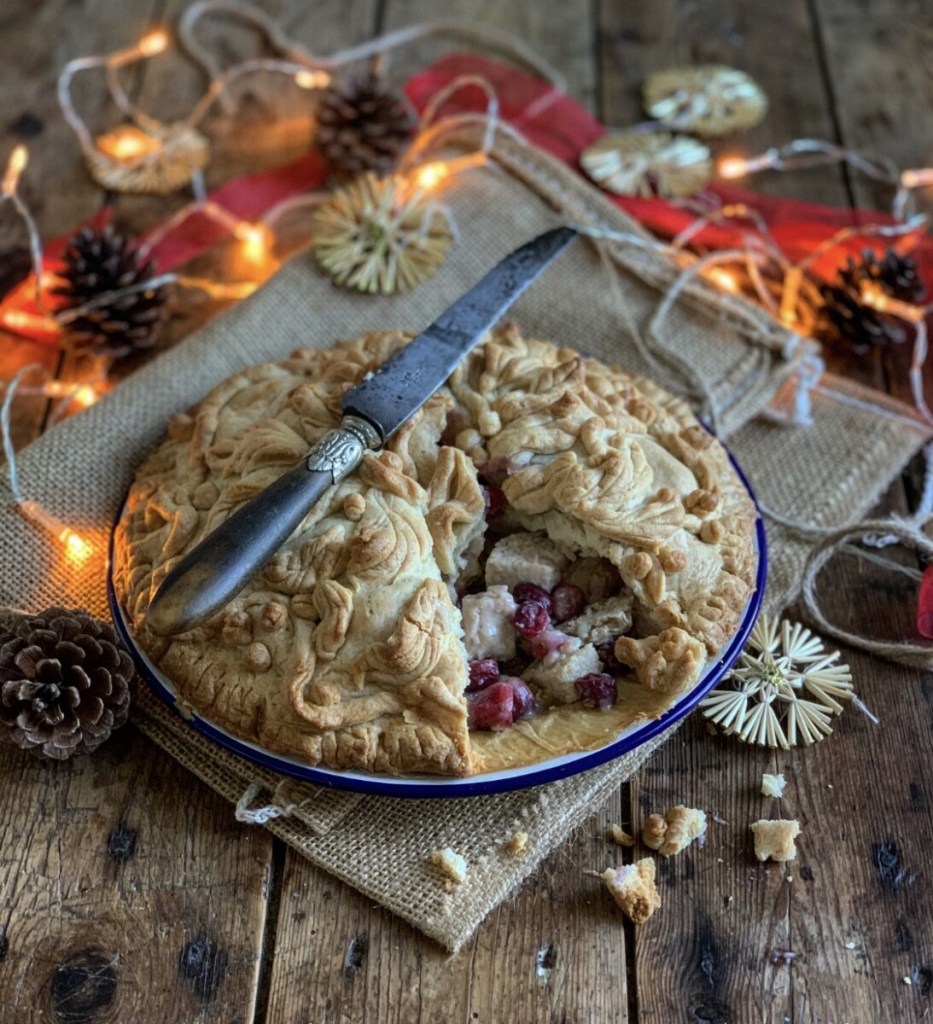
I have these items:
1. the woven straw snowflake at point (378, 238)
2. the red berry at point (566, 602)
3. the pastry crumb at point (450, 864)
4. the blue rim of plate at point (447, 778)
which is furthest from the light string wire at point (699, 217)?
the pastry crumb at point (450, 864)

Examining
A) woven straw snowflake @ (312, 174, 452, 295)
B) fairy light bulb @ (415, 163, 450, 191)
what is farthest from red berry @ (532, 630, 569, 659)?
fairy light bulb @ (415, 163, 450, 191)

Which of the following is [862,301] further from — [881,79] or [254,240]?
[254,240]

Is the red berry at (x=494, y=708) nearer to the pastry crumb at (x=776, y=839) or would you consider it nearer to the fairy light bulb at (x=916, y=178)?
the pastry crumb at (x=776, y=839)

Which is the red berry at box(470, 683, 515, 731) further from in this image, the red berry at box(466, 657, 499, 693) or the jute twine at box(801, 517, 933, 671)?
the jute twine at box(801, 517, 933, 671)

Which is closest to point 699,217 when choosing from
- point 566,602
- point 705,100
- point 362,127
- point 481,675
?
point 705,100

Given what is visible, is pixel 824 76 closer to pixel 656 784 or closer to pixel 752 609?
pixel 752 609

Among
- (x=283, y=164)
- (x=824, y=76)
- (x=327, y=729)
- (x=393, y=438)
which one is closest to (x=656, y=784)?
(x=327, y=729)
